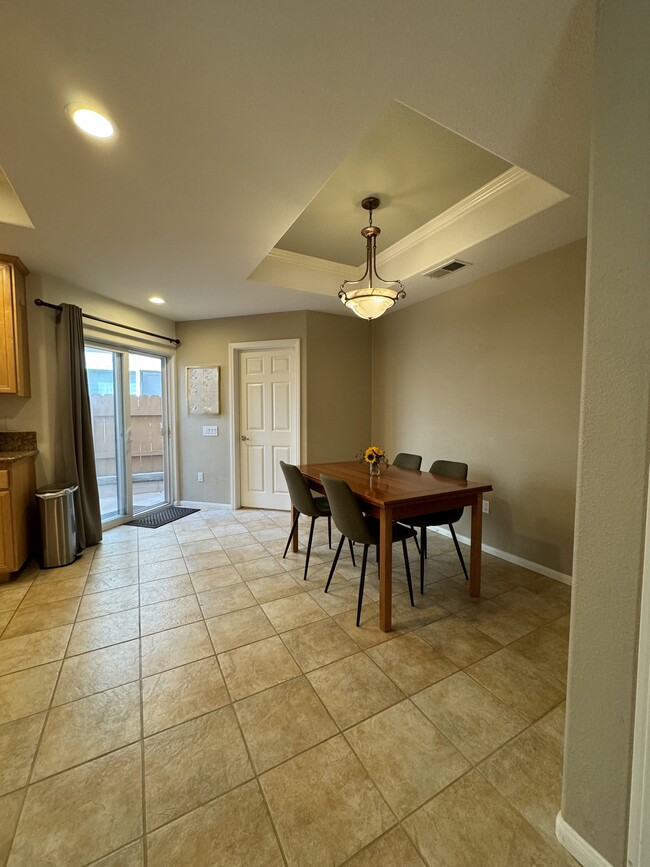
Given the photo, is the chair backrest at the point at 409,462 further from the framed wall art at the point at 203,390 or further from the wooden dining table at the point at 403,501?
the framed wall art at the point at 203,390

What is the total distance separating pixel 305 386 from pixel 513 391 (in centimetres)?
224

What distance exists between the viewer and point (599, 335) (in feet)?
2.95

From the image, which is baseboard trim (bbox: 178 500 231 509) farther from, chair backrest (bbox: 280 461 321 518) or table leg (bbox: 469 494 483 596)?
table leg (bbox: 469 494 483 596)

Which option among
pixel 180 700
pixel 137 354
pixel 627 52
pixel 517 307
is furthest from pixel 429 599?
pixel 137 354

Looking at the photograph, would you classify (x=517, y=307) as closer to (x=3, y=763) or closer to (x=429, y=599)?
(x=429, y=599)

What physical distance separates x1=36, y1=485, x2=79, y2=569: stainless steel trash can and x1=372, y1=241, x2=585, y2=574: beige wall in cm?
340

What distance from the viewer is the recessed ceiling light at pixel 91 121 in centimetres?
137

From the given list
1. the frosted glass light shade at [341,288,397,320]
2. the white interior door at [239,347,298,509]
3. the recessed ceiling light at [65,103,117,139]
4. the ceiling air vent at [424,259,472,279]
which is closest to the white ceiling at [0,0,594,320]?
the recessed ceiling light at [65,103,117,139]

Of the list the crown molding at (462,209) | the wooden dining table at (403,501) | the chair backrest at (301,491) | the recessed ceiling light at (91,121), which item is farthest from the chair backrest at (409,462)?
the recessed ceiling light at (91,121)

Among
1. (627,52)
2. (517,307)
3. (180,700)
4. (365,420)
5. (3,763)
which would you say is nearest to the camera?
(627,52)

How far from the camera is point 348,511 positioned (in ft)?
6.81

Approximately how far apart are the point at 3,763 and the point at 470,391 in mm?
3609

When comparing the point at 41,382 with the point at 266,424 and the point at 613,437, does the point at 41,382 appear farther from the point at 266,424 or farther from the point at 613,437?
the point at 613,437

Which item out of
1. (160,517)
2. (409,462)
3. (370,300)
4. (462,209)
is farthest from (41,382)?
(462,209)
